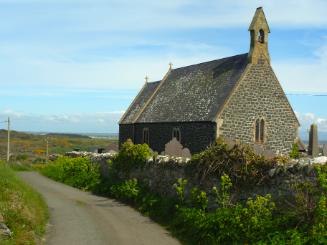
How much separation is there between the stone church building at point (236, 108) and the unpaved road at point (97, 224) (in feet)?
37.7

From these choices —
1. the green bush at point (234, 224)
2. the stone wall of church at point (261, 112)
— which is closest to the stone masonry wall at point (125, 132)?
the stone wall of church at point (261, 112)

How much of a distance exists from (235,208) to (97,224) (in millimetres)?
4919

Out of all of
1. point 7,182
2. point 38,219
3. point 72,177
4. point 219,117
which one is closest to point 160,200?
point 38,219

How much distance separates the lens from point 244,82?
31.5 m

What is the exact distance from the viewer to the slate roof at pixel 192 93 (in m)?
31.9

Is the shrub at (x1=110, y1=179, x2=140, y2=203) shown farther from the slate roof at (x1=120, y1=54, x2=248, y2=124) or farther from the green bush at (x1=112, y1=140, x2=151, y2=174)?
the slate roof at (x1=120, y1=54, x2=248, y2=124)

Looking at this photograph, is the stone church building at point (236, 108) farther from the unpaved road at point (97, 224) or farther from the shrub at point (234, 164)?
the shrub at point (234, 164)

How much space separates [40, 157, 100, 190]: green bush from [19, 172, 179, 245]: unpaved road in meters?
3.24

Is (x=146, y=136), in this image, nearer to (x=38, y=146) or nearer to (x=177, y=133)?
(x=177, y=133)

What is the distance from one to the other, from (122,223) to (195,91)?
20571mm

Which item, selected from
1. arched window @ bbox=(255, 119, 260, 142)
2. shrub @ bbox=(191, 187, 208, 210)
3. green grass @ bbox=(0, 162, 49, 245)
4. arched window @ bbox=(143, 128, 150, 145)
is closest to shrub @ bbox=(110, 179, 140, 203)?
green grass @ bbox=(0, 162, 49, 245)

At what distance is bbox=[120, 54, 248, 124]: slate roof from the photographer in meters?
31.9

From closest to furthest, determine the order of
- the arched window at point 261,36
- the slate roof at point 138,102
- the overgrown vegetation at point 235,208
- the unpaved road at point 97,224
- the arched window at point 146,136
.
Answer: the overgrown vegetation at point 235,208
the unpaved road at point 97,224
the arched window at point 261,36
the arched window at point 146,136
the slate roof at point 138,102

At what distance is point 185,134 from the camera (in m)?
32.8
